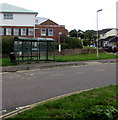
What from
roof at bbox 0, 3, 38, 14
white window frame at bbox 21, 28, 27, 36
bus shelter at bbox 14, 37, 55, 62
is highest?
roof at bbox 0, 3, 38, 14

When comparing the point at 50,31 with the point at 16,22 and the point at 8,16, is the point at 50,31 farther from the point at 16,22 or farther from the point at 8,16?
the point at 8,16

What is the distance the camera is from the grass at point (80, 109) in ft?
12.5

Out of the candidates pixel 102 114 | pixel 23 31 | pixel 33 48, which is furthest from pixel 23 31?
pixel 102 114

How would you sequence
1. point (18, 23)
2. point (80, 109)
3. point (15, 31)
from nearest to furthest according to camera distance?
point (80, 109) → point (18, 23) → point (15, 31)

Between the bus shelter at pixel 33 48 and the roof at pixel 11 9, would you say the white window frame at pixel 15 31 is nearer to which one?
the roof at pixel 11 9

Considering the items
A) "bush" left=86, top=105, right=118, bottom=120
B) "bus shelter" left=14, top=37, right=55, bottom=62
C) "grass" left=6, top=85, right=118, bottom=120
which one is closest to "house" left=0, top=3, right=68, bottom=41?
"bus shelter" left=14, top=37, right=55, bottom=62

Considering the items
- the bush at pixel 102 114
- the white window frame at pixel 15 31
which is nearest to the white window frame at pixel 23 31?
the white window frame at pixel 15 31

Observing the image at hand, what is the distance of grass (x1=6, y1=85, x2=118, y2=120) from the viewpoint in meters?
3.80

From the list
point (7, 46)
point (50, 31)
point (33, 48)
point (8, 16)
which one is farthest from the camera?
point (50, 31)

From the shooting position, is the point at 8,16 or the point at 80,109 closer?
the point at 80,109

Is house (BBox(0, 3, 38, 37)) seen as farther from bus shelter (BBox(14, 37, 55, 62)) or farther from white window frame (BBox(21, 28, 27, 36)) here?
bus shelter (BBox(14, 37, 55, 62))

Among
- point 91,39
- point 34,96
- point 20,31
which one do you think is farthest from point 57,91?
point 91,39

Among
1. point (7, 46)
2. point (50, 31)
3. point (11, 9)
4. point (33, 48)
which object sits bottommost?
point (33, 48)

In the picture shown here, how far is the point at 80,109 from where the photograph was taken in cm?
427
